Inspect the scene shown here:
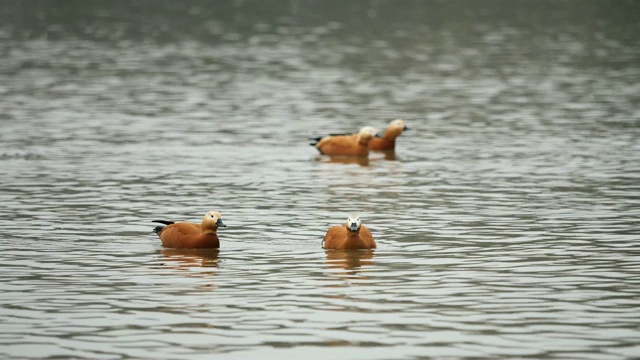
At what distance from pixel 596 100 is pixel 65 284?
91.8ft

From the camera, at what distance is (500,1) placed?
105m

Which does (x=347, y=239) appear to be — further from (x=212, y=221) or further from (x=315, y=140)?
(x=315, y=140)

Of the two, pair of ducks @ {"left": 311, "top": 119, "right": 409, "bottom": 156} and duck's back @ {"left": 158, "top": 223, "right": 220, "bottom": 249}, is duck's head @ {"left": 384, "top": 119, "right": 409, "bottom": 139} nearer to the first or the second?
pair of ducks @ {"left": 311, "top": 119, "right": 409, "bottom": 156}

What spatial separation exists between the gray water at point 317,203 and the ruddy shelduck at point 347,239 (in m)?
0.20

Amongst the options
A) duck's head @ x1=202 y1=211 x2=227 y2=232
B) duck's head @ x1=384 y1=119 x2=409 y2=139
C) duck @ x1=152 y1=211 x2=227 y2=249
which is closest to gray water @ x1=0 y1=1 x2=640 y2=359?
duck @ x1=152 y1=211 x2=227 y2=249

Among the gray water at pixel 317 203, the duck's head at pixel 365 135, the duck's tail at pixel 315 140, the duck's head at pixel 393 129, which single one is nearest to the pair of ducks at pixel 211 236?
the gray water at pixel 317 203

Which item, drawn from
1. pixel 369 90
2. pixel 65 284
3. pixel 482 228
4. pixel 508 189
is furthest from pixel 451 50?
pixel 65 284

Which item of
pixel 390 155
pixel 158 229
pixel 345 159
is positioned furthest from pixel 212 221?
pixel 390 155

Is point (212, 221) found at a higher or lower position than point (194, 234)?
higher

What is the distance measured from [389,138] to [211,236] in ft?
44.4

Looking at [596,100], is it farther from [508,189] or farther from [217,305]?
[217,305]

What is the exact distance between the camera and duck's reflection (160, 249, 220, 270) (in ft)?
67.5

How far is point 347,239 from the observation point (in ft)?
69.4

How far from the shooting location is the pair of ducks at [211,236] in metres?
21.2
